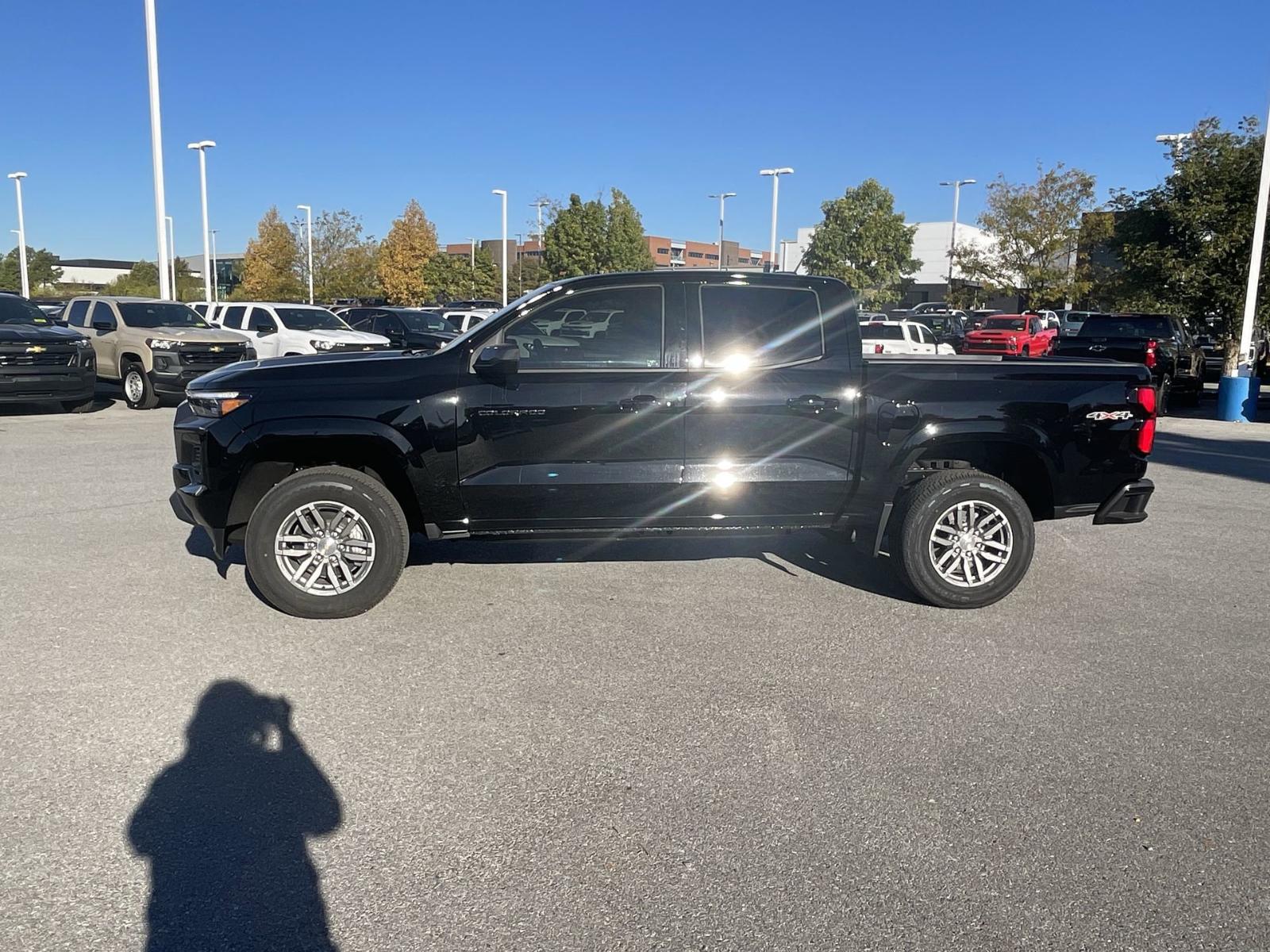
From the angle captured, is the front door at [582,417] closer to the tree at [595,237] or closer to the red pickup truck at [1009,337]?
the red pickup truck at [1009,337]

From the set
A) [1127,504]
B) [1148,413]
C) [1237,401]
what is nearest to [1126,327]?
[1237,401]

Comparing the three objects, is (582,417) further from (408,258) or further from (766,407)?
(408,258)

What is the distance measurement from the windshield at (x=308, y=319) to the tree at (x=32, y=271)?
58521mm

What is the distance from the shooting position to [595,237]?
50.0 meters

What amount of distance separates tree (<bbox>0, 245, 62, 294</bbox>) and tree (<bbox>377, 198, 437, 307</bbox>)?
90.9ft

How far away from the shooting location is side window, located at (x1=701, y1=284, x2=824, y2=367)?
5.78 meters

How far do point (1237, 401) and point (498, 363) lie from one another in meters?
16.1

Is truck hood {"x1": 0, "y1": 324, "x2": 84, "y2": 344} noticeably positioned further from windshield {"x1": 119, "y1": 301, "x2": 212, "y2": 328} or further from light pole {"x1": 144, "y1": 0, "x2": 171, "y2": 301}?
light pole {"x1": 144, "y1": 0, "x2": 171, "y2": 301}

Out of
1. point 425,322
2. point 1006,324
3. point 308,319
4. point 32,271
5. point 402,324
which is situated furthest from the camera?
point 32,271

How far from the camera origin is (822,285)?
6.00m

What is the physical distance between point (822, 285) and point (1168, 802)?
3.45 metres

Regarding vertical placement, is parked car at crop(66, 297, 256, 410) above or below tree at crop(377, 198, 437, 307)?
below

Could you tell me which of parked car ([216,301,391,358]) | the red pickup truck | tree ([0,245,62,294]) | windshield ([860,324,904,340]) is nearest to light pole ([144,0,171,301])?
parked car ([216,301,391,358])

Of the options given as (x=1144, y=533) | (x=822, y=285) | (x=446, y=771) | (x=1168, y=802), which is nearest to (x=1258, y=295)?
(x=1144, y=533)
